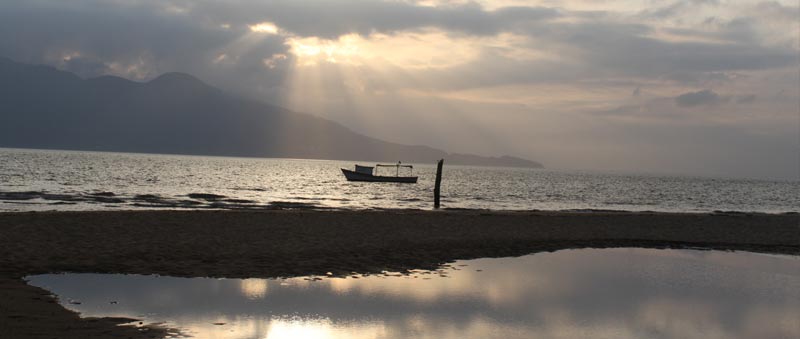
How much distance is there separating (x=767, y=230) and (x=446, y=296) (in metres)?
26.9

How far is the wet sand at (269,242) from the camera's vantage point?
11952mm

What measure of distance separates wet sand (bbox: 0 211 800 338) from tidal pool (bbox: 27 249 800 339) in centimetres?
93

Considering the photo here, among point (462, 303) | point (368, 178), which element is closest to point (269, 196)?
point (368, 178)

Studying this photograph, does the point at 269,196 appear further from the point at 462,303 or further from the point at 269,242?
the point at 462,303

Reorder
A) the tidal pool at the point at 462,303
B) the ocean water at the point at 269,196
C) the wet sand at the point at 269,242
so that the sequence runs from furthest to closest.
→ the ocean water at the point at 269,196 < the wet sand at the point at 269,242 < the tidal pool at the point at 462,303

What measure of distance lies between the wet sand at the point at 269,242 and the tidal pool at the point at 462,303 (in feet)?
3.05

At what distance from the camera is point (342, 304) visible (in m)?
11.7

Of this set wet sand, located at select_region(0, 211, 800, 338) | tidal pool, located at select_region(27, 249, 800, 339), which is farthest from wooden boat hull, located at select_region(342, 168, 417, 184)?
tidal pool, located at select_region(27, 249, 800, 339)

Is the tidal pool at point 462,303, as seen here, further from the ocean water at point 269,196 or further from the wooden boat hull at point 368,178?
the wooden boat hull at point 368,178

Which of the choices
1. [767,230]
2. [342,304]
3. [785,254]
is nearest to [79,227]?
[342,304]

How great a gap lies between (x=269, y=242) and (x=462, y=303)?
9.63 meters

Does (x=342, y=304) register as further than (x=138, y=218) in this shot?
No

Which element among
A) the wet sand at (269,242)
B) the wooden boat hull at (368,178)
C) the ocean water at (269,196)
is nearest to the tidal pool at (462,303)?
the wet sand at (269,242)

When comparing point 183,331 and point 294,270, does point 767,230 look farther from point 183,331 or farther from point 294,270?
point 183,331
